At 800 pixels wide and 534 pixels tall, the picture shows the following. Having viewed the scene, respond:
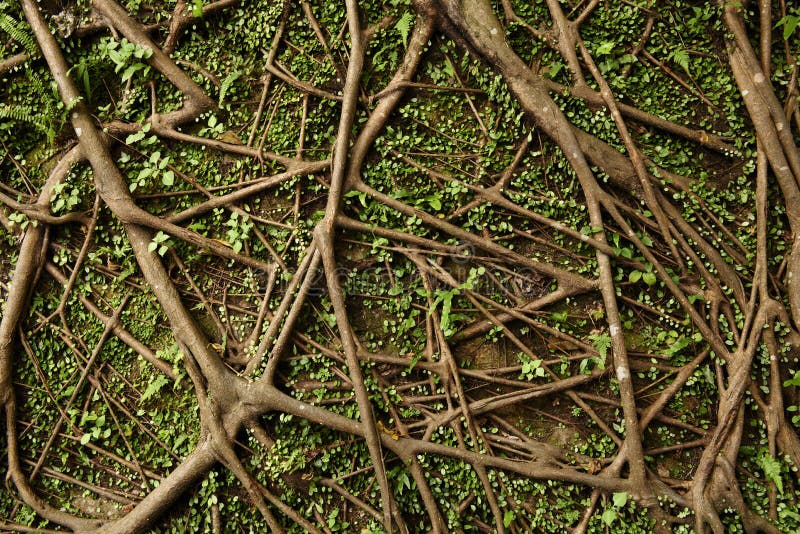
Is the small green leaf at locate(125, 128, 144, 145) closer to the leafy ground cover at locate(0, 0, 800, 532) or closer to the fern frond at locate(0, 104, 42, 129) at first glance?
→ the leafy ground cover at locate(0, 0, 800, 532)

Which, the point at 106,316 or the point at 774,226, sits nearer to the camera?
the point at 774,226

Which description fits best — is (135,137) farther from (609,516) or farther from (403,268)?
(609,516)

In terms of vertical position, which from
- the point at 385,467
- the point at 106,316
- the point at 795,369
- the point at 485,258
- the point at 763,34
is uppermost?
the point at 763,34

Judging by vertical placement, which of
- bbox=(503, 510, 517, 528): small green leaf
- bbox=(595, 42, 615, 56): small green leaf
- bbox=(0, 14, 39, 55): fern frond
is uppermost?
bbox=(0, 14, 39, 55): fern frond

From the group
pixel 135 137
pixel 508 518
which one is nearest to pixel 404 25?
pixel 135 137

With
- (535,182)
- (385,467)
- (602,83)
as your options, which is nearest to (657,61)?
(602,83)

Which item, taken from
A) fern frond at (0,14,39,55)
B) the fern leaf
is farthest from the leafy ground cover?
the fern leaf

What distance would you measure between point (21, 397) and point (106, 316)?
40.9 inches

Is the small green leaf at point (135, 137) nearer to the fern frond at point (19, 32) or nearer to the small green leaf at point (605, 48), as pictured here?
the fern frond at point (19, 32)

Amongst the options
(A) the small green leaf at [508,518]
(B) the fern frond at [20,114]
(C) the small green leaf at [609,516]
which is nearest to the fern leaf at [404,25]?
(B) the fern frond at [20,114]

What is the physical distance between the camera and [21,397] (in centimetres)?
464

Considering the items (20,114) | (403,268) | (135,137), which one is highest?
(20,114)

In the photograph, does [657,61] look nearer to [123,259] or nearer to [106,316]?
[123,259]

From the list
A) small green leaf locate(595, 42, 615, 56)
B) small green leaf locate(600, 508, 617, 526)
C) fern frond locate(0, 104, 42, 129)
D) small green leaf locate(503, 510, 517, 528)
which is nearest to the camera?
small green leaf locate(600, 508, 617, 526)
